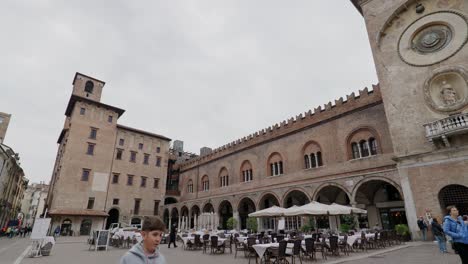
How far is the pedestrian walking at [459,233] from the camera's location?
15.2 ft

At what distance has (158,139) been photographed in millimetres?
38625

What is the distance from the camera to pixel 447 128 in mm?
12641

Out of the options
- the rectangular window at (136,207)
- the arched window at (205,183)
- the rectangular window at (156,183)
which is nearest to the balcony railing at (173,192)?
the rectangular window at (156,183)

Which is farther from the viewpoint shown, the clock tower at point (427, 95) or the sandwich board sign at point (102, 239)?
the sandwich board sign at point (102, 239)

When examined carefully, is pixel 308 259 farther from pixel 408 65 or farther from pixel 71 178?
pixel 71 178

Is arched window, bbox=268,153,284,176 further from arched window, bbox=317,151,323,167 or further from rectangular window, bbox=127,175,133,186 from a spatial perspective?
rectangular window, bbox=127,175,133,186

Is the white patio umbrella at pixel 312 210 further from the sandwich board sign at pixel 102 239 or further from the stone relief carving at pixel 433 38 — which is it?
the stone relief carving at pixel 433 38

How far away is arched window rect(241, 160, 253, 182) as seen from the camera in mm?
26759

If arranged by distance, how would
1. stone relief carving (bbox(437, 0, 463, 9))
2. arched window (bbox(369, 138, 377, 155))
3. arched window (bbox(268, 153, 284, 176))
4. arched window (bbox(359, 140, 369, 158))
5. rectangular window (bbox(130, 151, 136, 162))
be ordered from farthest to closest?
1. rectangular window (bbox(130, 151, 136, 162))
2. arched window (bbox(268, 153, 284, 176))
3. arched window (bbox(359, 140, 369, 158))
4. arched window (bbox(369, 138, 377, 155))
5. stone relief carving (bbox(437, 0, 463, 9))

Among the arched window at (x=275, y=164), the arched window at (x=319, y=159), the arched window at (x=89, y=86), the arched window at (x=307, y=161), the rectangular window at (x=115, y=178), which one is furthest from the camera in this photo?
the arched window at (x=89, y=86)

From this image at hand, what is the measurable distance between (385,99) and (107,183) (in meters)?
31.2

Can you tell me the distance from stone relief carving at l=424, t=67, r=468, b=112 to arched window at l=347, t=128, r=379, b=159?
164 inches

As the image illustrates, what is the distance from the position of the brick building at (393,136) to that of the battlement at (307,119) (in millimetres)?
86

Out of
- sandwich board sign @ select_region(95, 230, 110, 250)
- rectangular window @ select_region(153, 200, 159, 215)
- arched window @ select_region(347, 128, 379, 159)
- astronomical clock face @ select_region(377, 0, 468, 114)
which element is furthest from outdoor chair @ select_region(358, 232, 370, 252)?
rectangular window @ select_region(153, 200, 159, 215)
